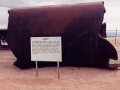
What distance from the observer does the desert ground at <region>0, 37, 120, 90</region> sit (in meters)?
6.26

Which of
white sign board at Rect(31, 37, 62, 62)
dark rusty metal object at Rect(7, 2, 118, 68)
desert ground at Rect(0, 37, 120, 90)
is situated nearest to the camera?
desert ground at Rect(0, 37, 120, 90)

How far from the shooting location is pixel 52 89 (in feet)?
19.8

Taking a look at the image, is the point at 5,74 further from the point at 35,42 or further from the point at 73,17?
the point at 73,17

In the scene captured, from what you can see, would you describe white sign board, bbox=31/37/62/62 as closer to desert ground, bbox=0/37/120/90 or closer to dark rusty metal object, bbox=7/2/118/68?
desert ground, bbox=0/37/120/90

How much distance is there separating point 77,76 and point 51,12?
8.92ft

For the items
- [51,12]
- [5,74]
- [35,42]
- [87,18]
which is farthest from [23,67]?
[87,18]

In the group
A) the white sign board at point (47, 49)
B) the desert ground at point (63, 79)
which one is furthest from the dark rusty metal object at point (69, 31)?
the white sign board at point (47, 49)

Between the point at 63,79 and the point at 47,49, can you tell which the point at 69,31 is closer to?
the point at 47,49

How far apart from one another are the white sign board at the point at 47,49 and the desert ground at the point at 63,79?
24.9 inches

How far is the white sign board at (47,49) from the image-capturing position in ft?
24.1

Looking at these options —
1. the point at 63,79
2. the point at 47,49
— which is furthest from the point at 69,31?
the point at 63,79

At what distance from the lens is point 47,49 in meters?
7.51

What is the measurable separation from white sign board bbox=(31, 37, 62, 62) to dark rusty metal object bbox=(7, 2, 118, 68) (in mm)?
1029

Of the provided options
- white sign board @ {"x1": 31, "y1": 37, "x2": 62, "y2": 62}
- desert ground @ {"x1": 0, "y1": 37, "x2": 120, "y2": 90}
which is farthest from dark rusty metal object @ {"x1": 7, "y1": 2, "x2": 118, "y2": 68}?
white sign board @ {"x1": 31, "y1": 37, "x2": 62, "y2": 62}
